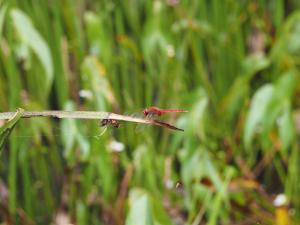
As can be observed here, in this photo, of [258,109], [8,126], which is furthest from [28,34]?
[8,126]

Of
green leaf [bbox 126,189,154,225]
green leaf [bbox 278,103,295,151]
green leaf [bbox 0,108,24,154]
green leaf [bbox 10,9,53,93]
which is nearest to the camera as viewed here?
green leaf [bbox 0,108,24,154]

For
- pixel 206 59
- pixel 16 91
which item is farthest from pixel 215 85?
pixel 16 91

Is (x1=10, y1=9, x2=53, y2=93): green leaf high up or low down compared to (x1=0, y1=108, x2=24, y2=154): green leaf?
up

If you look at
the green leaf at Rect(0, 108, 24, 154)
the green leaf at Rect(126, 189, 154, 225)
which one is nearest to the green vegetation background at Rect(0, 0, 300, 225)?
the green leaf at Rect(126, 189, 154, 225)

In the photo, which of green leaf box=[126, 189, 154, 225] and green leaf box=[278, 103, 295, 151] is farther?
green leaf box=[278, 103, 295, 151]

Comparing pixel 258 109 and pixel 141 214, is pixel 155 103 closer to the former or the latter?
pixel 258 109

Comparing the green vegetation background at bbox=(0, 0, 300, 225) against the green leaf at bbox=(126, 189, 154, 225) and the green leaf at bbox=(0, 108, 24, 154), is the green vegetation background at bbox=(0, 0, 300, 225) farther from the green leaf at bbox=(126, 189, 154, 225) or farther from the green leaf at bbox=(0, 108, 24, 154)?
the green leaf at bbox=(0, 108, 24, 154)

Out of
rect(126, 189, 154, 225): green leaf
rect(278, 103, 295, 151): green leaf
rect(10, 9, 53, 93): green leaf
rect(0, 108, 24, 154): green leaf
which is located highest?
rect(10, 9, 53, 93): green leaf

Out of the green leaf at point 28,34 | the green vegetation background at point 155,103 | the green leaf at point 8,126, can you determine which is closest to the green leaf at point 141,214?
the green leaf at point 8,126

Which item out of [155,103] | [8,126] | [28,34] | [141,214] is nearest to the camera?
[8,126]
